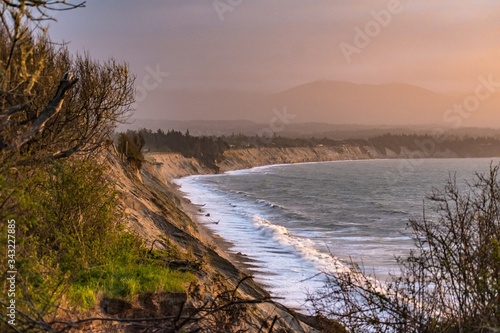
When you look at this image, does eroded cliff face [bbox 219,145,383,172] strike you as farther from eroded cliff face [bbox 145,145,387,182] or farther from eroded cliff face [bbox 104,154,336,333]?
eroded cliff face [bbox 104,154,336,333]

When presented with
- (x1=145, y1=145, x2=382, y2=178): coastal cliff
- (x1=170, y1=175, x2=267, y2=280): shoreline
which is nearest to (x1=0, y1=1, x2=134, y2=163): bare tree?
(x1=170, y1=175, x2=267, y2=280): shoreline

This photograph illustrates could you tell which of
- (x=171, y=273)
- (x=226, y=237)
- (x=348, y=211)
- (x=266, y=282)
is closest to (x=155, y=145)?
(x=348, y=211)

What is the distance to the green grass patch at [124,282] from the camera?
8.16 meters

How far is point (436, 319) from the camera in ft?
24.0

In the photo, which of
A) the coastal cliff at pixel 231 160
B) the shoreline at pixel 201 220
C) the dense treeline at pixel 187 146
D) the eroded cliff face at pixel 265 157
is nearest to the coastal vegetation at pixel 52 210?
the shoreline at pixel 201 220

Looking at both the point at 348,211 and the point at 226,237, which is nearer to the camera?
the point at 226,237

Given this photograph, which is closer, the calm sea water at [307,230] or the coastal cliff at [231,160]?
the calm sea water at [307,230]

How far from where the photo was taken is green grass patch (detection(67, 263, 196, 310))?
8.16 m

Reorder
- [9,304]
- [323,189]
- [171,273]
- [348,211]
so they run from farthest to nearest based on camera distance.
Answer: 1. [323,189]
2. [348,211]
3. [171,273]
4. [9,304]

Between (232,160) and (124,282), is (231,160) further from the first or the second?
(124,282)

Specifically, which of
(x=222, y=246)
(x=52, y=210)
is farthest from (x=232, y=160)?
(x=52, y=210)

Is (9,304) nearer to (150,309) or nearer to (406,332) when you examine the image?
(150,309)

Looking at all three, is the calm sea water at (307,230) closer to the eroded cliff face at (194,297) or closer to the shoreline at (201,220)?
the shoreline at (201,220)

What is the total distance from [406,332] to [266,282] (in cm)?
1436
